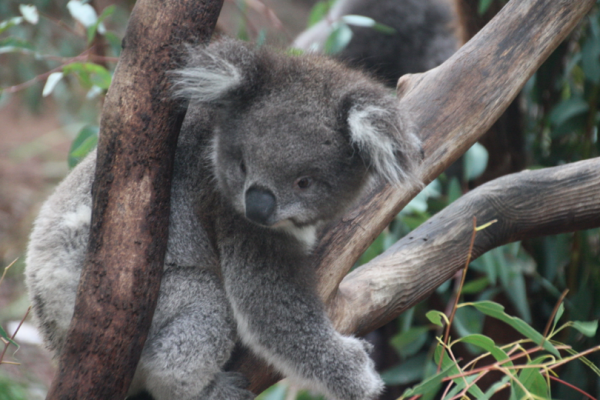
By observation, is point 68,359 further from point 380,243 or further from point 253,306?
point 380,243

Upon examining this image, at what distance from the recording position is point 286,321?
5.90 ft

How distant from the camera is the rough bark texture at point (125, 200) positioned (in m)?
1.54

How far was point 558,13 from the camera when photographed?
196cm

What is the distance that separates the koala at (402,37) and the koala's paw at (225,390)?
3.04 meters

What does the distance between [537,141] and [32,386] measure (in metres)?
3.63

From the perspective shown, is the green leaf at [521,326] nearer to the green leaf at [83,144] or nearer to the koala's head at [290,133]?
the koala's head at [290,133]

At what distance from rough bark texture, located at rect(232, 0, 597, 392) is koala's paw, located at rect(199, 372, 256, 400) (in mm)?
110

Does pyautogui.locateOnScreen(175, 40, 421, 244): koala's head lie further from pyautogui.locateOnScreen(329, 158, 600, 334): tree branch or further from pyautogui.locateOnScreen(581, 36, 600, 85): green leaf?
pyautogui.locateOnScreen(581, 36, 600, 85): green leaf

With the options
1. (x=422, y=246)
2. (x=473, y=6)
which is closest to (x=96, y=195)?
(x=422, y=246)

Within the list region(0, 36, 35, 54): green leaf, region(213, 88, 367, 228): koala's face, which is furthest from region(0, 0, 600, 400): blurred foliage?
region(213, 88, 367, 228): koala's face

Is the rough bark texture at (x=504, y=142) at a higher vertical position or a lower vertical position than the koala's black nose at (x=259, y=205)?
A: lower

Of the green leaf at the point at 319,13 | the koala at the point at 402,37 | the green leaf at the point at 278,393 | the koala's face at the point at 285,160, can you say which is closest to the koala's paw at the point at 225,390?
the koala's face at the point at 285,160

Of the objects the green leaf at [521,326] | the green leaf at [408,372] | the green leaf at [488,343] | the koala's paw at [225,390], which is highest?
the green leaf at [521,326]

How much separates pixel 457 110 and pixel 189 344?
1.26m
